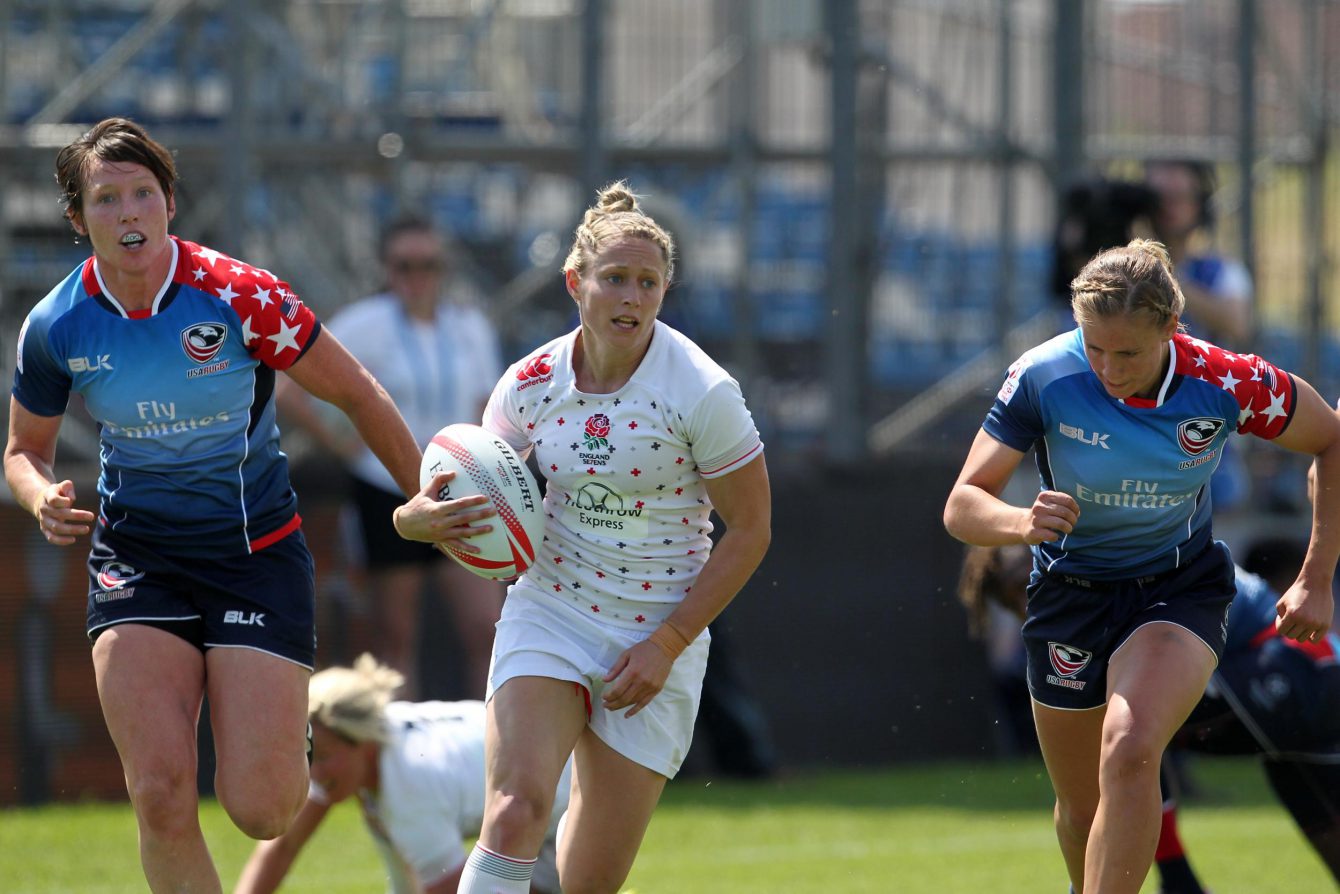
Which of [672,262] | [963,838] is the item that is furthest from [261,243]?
[672,262]

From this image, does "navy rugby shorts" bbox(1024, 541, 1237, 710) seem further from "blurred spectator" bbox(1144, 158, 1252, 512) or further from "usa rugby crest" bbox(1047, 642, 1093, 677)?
"blurred spectator" bbox(1144, 158, 1252, 512)

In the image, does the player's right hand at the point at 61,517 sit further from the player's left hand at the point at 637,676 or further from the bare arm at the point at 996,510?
the bare arm at the point at 996,510

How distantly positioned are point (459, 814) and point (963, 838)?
363 cm

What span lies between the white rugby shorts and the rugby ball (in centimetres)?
17

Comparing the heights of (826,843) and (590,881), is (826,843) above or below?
below

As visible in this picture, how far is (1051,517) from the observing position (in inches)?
192

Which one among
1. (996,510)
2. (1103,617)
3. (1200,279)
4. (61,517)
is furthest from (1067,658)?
(1200,279)

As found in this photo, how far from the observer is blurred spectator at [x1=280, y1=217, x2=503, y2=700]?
9250 mm

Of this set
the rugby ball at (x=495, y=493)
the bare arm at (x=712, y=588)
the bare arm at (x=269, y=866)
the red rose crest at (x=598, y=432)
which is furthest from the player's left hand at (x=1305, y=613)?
the bare arm at (x=269, y=866)

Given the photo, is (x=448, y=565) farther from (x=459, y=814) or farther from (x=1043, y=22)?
(x=1043, y=22)

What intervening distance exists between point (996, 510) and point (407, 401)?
4.80 meters

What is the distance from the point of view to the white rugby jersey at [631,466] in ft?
17.0

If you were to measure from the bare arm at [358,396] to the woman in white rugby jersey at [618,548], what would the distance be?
1.27 ft

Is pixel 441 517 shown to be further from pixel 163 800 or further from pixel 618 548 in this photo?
pixel 163 800
